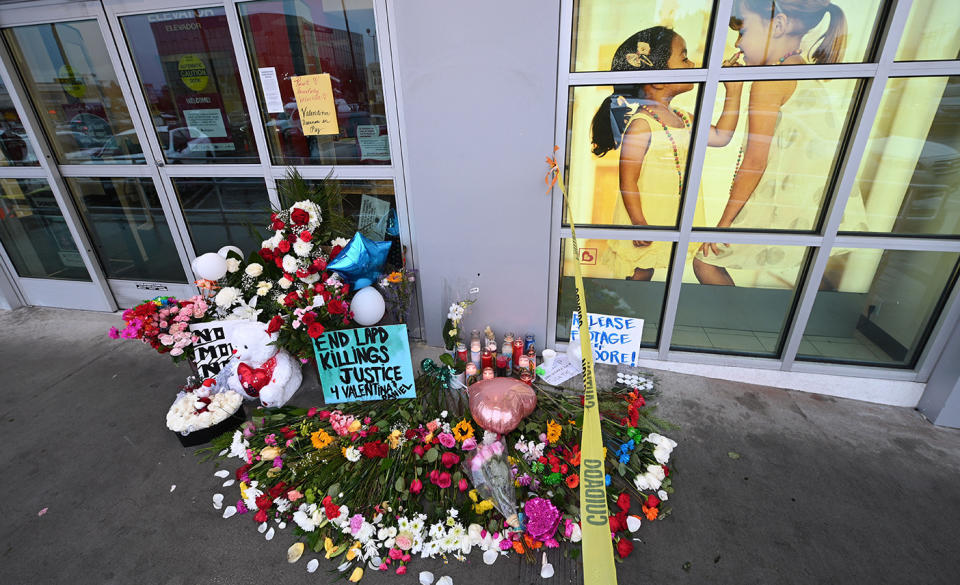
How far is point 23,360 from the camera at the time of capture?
9.85 feet

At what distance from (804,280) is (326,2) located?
317cm

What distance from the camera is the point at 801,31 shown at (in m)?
2.01

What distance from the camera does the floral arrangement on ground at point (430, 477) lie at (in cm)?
172

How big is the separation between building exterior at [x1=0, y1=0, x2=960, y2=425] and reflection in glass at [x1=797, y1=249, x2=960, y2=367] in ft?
0.04

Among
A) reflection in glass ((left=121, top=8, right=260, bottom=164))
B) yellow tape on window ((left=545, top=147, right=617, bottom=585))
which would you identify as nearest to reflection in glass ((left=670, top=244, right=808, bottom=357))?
yellow tape on window ((left=545, top=147, right=617, bottom=585))

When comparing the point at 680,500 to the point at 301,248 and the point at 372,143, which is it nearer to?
the point at 301,248

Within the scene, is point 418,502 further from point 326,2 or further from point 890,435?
point 326,2

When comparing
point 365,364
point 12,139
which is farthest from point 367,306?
point 12,139

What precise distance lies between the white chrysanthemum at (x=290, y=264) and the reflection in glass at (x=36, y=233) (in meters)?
2.57

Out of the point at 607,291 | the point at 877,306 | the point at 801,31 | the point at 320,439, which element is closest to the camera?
the point at 801,31

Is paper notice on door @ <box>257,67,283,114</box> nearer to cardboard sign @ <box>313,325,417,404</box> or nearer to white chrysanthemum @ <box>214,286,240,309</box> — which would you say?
white chrysanthemum @ <box>214,286,240,309</box>

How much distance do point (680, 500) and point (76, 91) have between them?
15.1ft

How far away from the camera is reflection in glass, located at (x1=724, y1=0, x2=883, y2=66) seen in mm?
1949

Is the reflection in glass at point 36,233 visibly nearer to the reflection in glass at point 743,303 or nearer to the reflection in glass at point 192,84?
the reflection in glass at point 192,84
